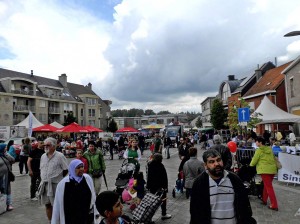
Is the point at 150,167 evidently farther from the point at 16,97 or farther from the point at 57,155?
the point at 16,97

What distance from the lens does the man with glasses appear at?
5.66 m

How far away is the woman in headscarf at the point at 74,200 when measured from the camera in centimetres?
387

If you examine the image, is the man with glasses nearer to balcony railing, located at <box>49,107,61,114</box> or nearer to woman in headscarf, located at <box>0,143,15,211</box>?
woman in headscarf, located at <box>0,143,15,211</box>

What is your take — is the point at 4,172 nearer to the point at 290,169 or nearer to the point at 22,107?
the point at 290,169

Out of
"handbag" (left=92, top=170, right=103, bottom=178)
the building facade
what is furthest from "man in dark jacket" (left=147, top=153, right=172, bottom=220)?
the building facade

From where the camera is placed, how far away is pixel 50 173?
5.71 meters

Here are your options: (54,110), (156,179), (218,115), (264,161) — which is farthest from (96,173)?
(54,110)

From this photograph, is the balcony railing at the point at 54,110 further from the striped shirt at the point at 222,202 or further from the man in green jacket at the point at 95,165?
the striped shirt at the point at 222,202

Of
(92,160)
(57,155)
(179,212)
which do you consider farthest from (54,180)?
(179,212)

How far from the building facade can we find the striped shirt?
4917cm

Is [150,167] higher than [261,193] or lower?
higher

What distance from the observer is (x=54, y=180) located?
5688 mm

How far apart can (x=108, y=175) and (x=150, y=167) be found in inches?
290

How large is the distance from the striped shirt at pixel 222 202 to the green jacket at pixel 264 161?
4526mm
